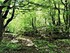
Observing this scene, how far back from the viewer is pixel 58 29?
3388 cm

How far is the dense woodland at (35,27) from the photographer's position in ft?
59.6

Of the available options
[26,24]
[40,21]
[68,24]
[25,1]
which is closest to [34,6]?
[25,1]

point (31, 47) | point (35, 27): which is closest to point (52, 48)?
point (31, 47)

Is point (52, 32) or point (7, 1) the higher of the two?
point (7, 1)

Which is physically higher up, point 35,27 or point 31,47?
point 31,47

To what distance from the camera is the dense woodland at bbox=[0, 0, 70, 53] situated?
18.2 meters

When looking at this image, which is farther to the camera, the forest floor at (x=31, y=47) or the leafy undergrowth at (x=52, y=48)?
the leafy undergrowth at (x=52, y=48)

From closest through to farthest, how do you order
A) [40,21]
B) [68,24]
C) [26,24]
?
[68,24], [26,24], [40,21]

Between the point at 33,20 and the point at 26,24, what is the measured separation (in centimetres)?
267

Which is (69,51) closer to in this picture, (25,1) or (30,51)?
(30,51)

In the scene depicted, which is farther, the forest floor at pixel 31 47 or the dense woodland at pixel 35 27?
the dense woodland at pixel 35 27

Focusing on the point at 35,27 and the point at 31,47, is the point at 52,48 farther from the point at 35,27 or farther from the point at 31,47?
the point at 35,27

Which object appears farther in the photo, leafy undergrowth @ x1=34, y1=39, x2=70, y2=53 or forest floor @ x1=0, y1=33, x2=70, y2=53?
leafy undergrowth @ x1=34, y1=39, x2=70, y2=53

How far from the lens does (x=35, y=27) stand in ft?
139
